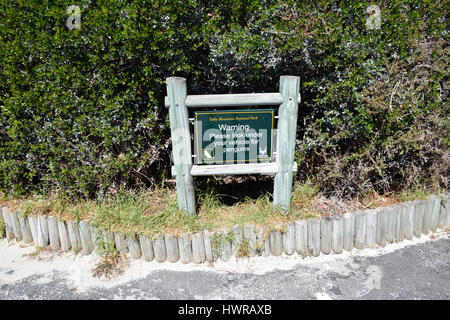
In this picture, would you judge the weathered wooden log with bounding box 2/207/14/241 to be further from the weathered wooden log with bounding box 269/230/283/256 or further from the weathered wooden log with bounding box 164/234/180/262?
the weathered wooden log with bounding box 269/230/283/256

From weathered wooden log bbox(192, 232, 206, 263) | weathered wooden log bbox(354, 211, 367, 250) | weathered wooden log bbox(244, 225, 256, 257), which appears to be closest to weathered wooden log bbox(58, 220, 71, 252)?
weathered wooden log bbox(192, 232, 206, 263)

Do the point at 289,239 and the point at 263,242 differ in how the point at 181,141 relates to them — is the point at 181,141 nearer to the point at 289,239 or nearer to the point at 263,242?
the point at 263,242

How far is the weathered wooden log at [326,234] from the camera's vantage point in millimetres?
3771

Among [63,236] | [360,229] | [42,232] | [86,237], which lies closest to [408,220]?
[360,229]

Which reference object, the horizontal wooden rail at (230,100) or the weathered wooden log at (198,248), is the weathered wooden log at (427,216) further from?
the weathered wooden log at (198,248)

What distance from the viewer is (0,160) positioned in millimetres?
4230

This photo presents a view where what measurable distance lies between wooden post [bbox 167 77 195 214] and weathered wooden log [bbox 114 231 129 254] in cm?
68

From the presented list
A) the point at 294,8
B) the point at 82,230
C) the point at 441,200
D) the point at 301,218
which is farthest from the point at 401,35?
the point at 82,230

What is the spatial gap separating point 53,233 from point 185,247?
1510mm

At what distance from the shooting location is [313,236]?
3.79 m

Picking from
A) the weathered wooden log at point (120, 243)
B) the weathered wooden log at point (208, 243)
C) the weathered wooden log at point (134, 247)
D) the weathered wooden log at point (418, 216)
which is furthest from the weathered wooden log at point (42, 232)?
the weathered wooden log at point (418, 216)

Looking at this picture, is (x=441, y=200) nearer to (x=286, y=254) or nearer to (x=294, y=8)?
(x=286, y=254)
